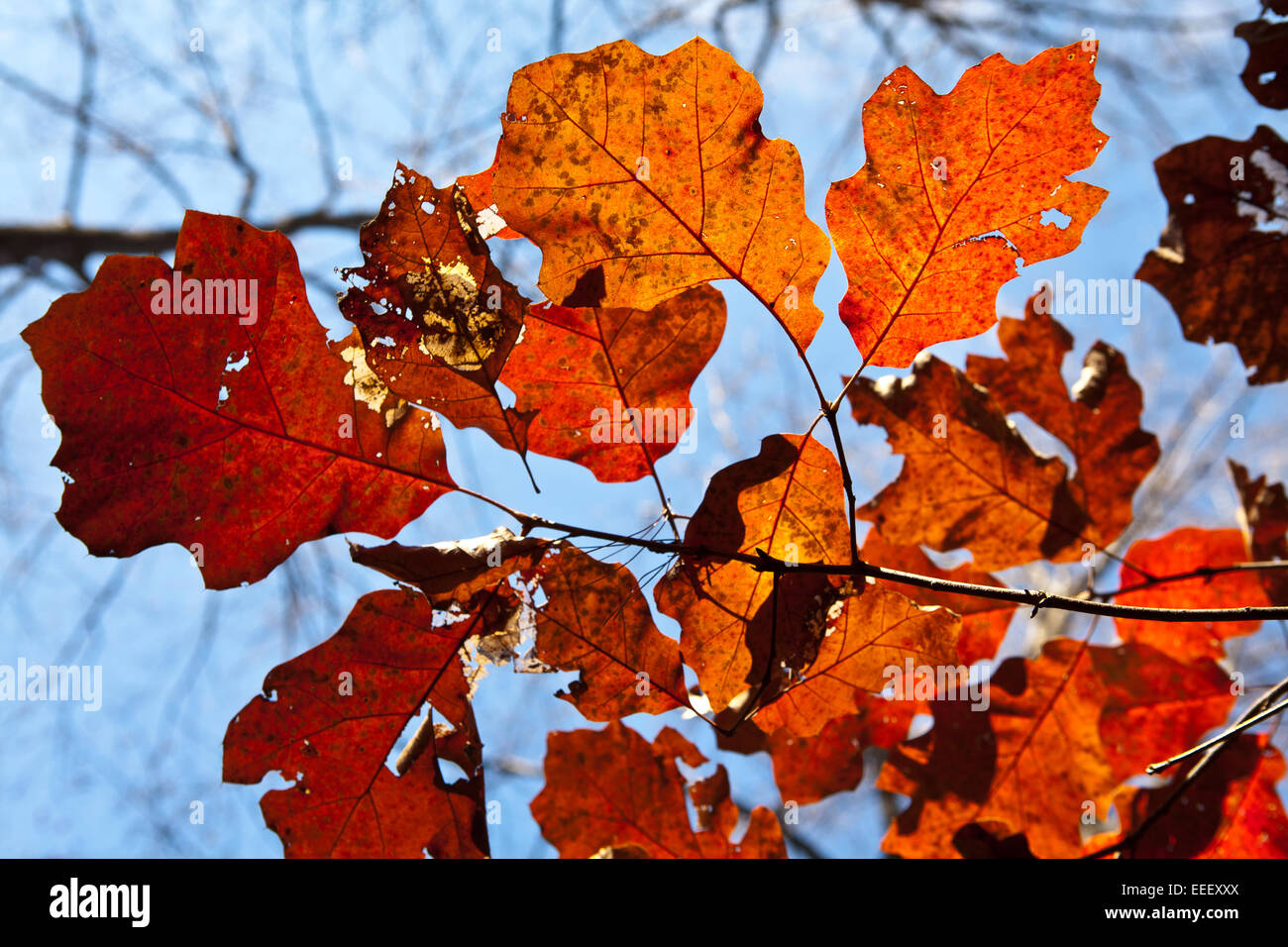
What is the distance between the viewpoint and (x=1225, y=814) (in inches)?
44.3

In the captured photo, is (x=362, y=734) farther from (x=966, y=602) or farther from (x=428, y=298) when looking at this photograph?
(x=966, y=602)

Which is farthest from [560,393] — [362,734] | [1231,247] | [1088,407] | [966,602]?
[1231,247]

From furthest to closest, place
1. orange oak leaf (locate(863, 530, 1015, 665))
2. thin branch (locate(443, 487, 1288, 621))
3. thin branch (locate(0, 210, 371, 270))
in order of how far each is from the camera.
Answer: thin branch (locate(0, 210, 371, 270)), orange oak leaf (locate(863, 530, 1015, 665)), thin branch (locate(443, 487, 1288, 621))

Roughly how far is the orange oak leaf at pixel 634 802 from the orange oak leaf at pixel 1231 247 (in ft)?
3.11

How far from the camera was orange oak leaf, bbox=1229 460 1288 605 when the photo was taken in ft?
3.73

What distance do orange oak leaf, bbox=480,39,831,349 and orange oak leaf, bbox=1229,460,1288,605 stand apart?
0.88m

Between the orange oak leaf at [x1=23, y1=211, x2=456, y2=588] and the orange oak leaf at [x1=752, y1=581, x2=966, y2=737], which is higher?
the orange oak leaf at [x1=23, y1=211, x2=456, y2=588]

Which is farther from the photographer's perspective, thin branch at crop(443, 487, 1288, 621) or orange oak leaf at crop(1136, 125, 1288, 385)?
orange oak leaf at crop(1136, 125, 1288, 385)

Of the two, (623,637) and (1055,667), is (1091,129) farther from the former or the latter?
(1055,667)

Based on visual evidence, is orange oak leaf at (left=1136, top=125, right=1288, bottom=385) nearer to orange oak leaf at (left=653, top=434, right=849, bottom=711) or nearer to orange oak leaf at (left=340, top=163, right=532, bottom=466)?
orange oak leaf at (left=653, top=434, right=849, bottom=711)

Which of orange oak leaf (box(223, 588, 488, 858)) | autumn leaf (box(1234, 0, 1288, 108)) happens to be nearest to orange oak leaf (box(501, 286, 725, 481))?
orange oak leaf (box(223, 588, 488, 858))

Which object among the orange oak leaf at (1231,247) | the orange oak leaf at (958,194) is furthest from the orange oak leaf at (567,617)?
the orange oak leaf at (1231,247)

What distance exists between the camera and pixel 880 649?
852mm
